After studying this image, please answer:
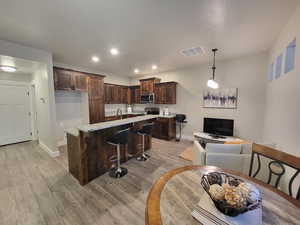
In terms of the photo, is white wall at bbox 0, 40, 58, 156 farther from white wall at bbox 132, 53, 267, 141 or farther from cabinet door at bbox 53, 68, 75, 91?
white wall at bbox 132, 53, 267, 141

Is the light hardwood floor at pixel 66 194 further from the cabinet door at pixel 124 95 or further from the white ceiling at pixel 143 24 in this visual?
the cabinet door at pixel 124 95

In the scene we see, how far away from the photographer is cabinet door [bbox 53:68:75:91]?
3759 mm

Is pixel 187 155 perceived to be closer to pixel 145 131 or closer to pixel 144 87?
pixel 145 131

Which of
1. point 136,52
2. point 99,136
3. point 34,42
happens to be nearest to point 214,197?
point 99,136

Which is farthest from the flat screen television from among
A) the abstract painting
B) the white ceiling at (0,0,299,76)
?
the white ceiling at (0,0,299,76)

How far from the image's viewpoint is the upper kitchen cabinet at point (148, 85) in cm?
541

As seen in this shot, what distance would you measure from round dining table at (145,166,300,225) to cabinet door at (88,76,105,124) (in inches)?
160

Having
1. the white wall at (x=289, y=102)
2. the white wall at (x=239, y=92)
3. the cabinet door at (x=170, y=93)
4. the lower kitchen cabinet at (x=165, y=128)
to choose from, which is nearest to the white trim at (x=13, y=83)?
the lower kitchen cabinet at (x=165, y=128)

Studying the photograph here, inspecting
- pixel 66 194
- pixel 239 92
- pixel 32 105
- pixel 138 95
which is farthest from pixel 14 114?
pixel 239 92

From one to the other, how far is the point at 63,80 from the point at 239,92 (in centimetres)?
562

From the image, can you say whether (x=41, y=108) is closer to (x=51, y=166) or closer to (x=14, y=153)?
(x=14, y=153)

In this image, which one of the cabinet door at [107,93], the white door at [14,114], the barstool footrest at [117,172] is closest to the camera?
the barstool footrest at [117,172]

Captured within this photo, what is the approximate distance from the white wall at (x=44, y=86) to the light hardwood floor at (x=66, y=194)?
0.67 metres

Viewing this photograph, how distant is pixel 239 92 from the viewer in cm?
396
